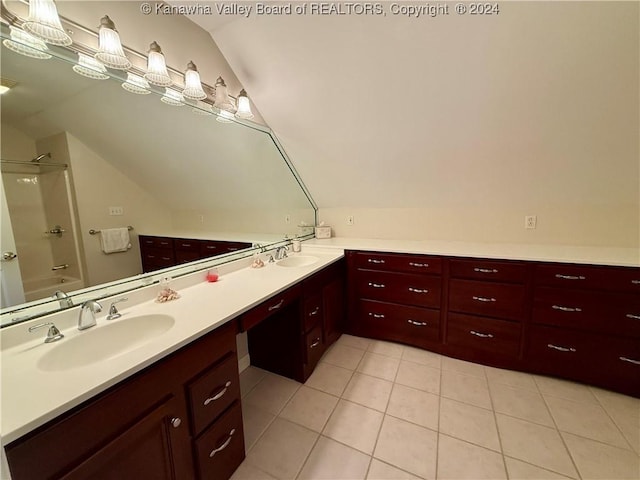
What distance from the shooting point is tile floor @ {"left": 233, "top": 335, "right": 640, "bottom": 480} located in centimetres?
125

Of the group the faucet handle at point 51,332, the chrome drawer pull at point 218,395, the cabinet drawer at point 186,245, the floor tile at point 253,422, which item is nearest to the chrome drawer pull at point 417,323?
the floor tile at point 253,422

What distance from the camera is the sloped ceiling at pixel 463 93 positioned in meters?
1.26

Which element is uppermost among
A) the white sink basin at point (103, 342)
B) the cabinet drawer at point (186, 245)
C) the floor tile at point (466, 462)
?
the cabinet drawer at point (186, 245)

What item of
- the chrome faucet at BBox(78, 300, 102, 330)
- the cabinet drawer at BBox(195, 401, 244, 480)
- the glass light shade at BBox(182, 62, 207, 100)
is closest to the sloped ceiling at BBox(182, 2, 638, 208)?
the glass light shade at BBox(182, 62, 207, 100)

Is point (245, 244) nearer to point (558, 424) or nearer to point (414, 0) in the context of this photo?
point (414, 0)

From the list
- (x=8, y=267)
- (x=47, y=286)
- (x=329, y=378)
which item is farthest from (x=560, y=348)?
(x=8, y=267)

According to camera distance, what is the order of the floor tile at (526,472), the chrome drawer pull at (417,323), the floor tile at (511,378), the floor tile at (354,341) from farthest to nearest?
the floor tile at (354,341), the chrome drawer pull at (417,323), the floor tile at (511,378), the floor tile at (526,472)

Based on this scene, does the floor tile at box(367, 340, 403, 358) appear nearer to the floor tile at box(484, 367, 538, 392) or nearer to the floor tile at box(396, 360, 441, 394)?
the floor tile at box(396, 360, 441, 394)

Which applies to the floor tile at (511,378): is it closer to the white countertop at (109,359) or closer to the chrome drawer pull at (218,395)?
the white countertop at (109,359)

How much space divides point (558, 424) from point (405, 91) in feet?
6.94

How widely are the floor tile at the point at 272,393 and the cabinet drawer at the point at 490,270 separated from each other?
57.0 inches

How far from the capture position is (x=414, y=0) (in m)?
1.23

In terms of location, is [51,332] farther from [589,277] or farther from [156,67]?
[589,277]

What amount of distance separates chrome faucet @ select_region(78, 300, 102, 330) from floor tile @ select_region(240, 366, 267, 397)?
3.56 ft
